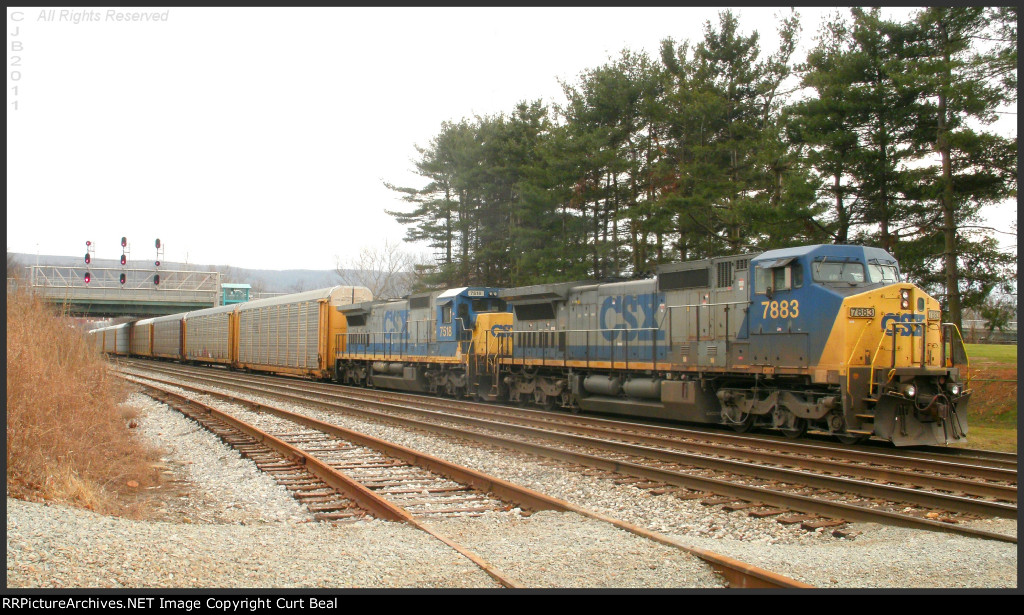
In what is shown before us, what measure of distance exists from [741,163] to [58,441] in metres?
23.2

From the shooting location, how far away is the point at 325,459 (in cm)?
983

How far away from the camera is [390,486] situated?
806 centimetres

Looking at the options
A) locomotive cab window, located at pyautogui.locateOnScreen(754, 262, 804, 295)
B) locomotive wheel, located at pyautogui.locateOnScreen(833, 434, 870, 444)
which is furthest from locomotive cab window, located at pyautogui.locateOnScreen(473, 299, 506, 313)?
locomotive wheel, located at pyautogui.locateOnScreen(833, 434, 870, 444)

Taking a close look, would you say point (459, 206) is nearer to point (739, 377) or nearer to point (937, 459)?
point (739, 377)

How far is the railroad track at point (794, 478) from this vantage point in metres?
6.90

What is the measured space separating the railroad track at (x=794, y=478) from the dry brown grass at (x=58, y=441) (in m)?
5.00

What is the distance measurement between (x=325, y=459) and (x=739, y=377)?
24.0 feet

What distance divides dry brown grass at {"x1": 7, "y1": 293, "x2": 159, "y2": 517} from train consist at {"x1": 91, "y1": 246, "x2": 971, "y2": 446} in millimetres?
9276

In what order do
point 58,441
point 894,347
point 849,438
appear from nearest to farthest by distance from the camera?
point 58,441 → point 894,347 → point 849,438

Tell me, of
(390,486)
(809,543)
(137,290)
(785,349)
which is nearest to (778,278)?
(785,349)

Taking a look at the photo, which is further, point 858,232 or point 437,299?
point 437,299

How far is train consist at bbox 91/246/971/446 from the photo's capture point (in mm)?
10594

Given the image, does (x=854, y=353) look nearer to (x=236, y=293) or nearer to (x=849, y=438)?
(x=849, y=438)
